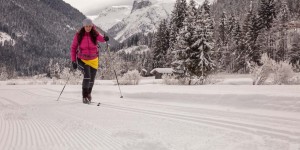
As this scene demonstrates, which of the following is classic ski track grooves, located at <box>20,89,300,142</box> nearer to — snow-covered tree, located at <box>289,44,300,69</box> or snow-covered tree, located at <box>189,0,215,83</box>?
snow-covered tree, located at <box>189,0,215,83</box>

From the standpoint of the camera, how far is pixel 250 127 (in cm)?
364

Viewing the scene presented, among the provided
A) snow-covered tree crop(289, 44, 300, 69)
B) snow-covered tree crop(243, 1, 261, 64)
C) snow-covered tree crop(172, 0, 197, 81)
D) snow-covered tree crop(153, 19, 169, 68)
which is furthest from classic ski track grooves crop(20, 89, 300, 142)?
snow-covered tree crop(153, 19, 169, 68)

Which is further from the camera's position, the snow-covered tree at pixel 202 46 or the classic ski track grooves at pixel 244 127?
the snow-covered tree at pixel 202 46

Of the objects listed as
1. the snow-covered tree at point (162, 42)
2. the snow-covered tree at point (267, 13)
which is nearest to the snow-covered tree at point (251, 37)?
the snow-covered tree at point (267, 13)

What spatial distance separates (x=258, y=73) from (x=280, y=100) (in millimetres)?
12520

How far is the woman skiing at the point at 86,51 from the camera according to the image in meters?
7.57

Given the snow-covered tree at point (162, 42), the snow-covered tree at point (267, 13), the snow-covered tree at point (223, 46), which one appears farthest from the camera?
the snow-covered tree at point (223, 46)

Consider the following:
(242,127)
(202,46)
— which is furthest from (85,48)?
(202,46)

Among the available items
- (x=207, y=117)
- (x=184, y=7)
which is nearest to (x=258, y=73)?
(x=207, y=117)

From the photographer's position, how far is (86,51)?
7652 mm

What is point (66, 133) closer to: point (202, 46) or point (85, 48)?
point (85, 48)

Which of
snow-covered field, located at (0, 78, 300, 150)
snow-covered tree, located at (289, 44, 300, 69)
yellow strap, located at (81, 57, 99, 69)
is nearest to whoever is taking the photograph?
snow-covered field, located at (0, 78, 300, 150)

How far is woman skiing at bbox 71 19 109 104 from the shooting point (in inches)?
298

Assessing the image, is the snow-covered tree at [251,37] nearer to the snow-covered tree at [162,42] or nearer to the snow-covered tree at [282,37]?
the snow-covered tree at [282,37]
